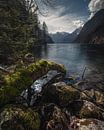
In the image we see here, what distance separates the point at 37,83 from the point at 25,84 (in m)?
1.77

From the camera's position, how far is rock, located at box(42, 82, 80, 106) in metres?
15.6

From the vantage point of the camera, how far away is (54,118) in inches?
530

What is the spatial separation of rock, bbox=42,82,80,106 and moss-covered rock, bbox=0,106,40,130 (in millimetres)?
2763

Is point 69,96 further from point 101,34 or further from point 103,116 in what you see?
point 101,34

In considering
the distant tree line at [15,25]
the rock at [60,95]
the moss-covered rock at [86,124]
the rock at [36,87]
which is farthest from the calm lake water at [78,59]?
the moss-covered rock at [86,124]

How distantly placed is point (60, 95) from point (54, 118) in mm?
2539

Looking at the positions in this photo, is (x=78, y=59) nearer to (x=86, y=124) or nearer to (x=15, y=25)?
(x=15, y=25)

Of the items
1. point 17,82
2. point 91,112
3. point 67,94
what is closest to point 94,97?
point 67,94

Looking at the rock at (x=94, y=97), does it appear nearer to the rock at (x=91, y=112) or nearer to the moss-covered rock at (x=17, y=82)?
the rock at (x=91, y=112)

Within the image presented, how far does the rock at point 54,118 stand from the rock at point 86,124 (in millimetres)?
418

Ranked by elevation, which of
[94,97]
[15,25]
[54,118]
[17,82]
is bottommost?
[94,97]

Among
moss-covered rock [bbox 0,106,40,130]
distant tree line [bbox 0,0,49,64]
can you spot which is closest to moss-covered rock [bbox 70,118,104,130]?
moss-covered rock [bbox 0,106,40,130]

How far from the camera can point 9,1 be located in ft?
45.8

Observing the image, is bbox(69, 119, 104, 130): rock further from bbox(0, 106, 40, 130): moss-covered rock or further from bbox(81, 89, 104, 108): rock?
bbox(81, 89, 104, 108): rock
